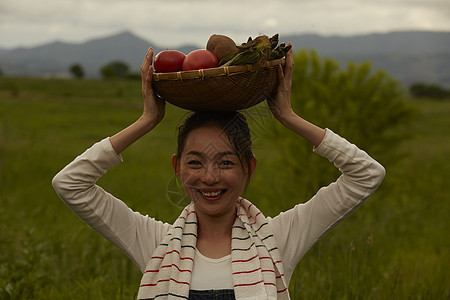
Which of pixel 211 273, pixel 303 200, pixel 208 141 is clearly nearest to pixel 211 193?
pixel 208 141

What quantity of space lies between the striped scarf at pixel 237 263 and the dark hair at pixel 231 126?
0.28 meters

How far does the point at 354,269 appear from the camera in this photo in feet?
10.8

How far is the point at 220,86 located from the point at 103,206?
0.73 m

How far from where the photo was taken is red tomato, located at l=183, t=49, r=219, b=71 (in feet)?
6.17

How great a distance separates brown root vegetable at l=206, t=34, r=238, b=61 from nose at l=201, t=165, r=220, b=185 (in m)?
0.45

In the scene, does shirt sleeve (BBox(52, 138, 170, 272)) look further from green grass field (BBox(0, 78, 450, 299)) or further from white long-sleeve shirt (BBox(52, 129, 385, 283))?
green grass field (BBox(0, 78, 450, 299))

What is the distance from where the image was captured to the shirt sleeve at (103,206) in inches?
80.3

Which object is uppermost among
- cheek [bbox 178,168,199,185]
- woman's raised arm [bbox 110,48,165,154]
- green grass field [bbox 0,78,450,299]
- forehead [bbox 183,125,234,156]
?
woman's raised arm [bbox 110,48,165,154]

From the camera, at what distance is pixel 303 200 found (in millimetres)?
6723

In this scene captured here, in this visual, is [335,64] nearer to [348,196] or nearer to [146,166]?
[348,196]

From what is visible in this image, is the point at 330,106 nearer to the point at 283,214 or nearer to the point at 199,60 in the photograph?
the point at 283,214

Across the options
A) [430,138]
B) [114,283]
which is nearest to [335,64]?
[114,283]

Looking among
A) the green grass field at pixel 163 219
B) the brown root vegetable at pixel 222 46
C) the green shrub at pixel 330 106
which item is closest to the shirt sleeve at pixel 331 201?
the green grass field at pixel 163 219

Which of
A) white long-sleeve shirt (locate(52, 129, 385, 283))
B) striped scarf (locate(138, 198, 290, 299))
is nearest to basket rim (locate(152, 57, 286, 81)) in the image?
white long-sleeve shirt (locate(52, 129, 385, 283))
